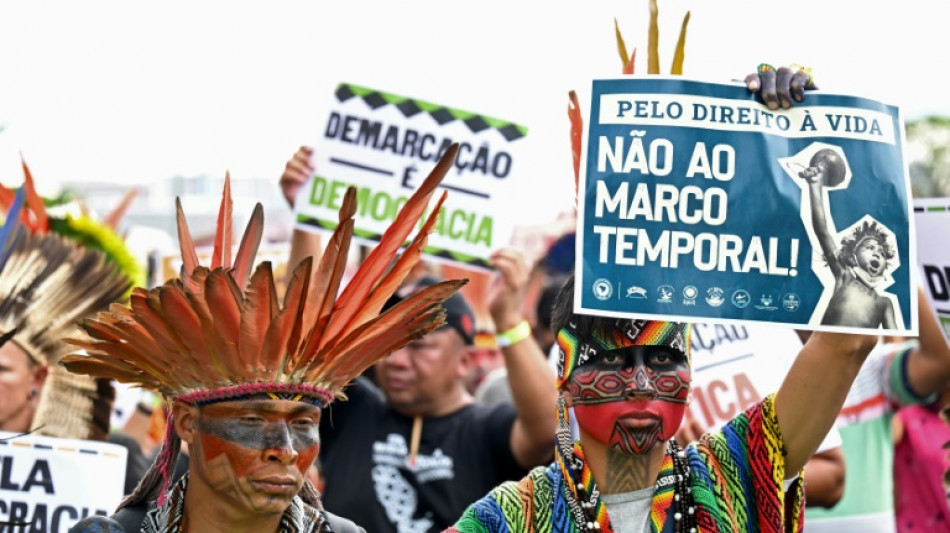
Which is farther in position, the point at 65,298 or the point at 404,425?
the point at 404,425

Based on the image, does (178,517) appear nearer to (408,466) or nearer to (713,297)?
(713,297)

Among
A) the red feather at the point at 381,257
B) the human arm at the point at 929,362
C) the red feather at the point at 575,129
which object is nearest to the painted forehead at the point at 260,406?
the red feather at the point at 381,257

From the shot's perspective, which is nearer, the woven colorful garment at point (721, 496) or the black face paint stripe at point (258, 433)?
the black face paint stripe at point (258, 433)

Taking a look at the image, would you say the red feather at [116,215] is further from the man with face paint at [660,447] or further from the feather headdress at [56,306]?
the man with face paint at [660,447]

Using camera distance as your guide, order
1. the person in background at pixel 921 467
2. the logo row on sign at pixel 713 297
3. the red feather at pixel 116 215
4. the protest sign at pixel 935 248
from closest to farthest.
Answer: the logo row on sign at pixel 713 297 → the protest sign at pixel 935 248 → the person in background at pixel 921 467 → the red feather at pixel 116 215

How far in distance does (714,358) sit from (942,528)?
42.2 inches

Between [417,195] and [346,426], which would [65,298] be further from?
[417,195]

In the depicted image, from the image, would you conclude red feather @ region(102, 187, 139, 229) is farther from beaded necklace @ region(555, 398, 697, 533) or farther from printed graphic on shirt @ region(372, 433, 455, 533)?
beaded necklace @ region(555, 398, 697, 533)

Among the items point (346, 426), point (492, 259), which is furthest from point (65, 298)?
point (492, 259)

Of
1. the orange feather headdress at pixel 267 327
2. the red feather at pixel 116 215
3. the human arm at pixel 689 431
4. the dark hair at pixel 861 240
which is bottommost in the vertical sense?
the human arm at pixel 689 431

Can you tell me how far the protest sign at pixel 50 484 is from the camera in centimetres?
498

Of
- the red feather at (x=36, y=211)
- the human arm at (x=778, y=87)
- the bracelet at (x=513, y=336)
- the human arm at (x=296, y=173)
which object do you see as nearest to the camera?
the human arm at (x=778, y=87)

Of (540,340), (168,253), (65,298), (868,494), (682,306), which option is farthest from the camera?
(168,253)

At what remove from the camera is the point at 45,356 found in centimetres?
555
